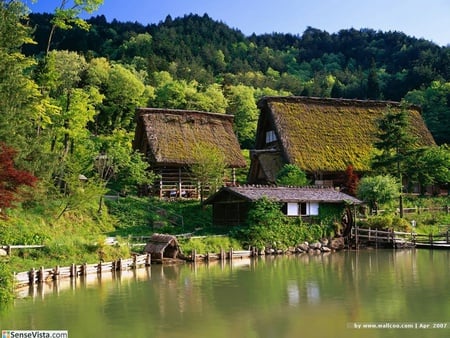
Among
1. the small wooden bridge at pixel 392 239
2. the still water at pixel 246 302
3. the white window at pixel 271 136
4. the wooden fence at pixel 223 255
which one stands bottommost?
the still water at pixel 246 302

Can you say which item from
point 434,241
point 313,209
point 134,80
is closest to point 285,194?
point 313,209

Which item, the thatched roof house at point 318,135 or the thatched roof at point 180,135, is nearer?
the thatched roof at point 180,135

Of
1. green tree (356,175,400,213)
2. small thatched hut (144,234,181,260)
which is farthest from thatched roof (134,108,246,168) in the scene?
small thatched hut (144,234,181,260)

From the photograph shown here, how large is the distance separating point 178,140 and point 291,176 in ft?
30.4

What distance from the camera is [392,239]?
32875 millimetres

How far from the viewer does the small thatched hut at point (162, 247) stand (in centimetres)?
2658

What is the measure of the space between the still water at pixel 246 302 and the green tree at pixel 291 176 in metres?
13.0

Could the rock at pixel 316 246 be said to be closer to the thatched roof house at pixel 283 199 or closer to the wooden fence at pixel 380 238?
the thatched roof house at pixel 283 199

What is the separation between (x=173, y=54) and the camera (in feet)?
311

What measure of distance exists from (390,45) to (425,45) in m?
17.4

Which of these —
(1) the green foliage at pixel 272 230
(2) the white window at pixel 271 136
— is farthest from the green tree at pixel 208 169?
(2) the white window at pixel 271 136

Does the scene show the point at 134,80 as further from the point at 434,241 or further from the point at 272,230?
the point at 434,241

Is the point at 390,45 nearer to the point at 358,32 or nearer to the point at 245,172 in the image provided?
the point at 358,32

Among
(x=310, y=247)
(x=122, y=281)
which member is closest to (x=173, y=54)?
(x=310, y=247)
